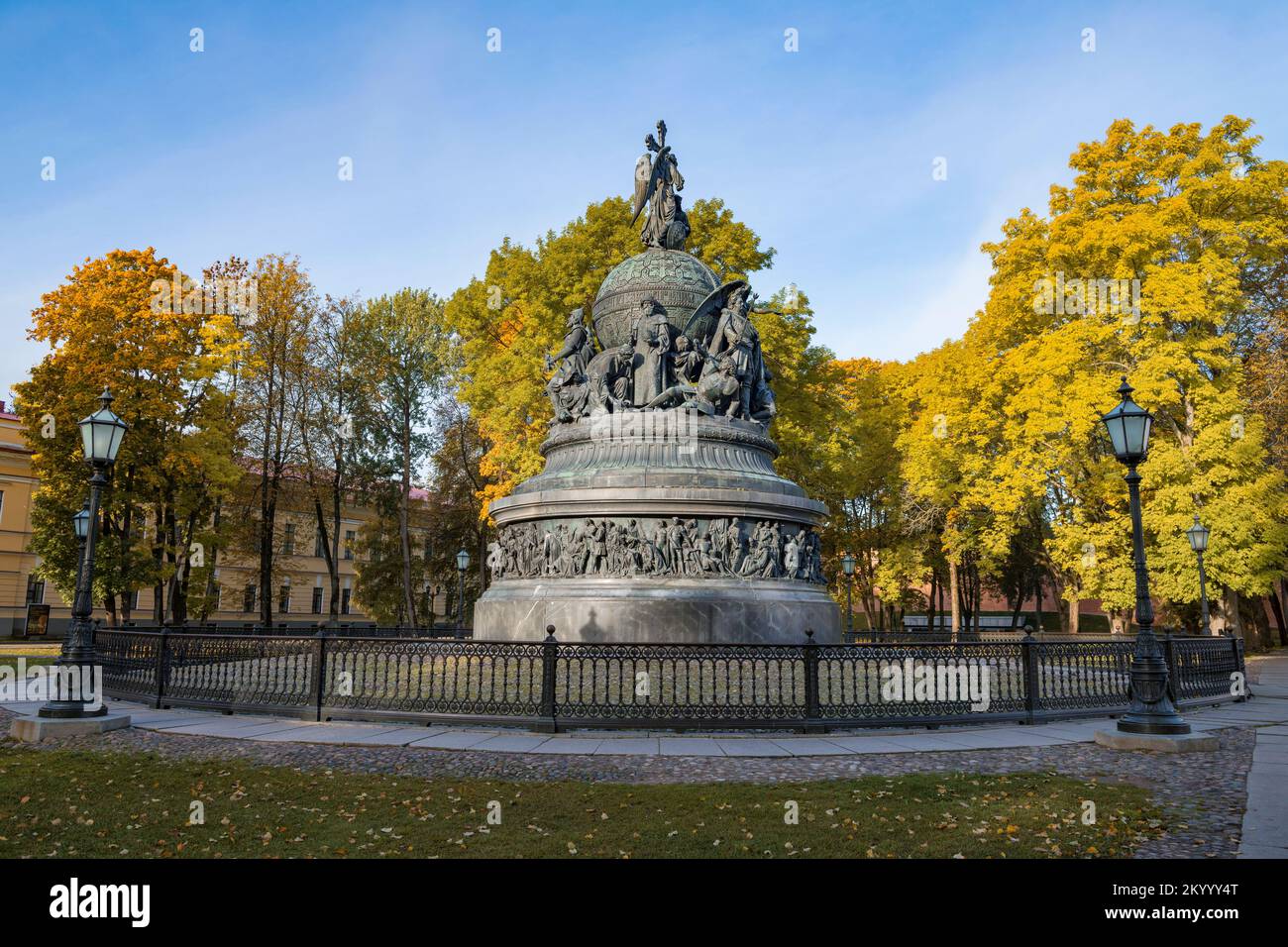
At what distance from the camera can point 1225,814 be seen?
6820 millimetres

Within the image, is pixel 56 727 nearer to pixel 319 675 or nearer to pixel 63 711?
pixel 63 711

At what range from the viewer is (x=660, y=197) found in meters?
23.2

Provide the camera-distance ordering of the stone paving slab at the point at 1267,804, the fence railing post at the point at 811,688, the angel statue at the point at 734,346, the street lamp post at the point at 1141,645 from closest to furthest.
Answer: the stone paving slab at the point at 1267,804 < the street lamp post at the point at 1141,645 < the fence railing post at the point at 811,688 < the angel statue at the point at 734,346

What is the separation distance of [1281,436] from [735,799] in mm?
36467

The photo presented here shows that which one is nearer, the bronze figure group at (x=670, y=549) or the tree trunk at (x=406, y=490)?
the bronze figure group at (x=670, y=549)

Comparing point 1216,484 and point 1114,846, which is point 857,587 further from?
point 1114,846

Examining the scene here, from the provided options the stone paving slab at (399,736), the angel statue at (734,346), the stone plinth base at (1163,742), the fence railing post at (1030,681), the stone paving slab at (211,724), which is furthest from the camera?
the angel statue at (734,346)

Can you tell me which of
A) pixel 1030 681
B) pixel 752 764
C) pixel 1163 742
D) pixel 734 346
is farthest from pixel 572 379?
pixel 1163 742

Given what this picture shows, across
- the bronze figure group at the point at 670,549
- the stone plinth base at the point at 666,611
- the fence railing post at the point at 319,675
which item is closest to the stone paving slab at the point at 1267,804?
the stone plinth base at the point at 666,611

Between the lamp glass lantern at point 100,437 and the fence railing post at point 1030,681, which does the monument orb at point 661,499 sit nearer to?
the fence railing post at point 1030,681

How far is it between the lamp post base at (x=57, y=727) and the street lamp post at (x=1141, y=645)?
46.3ft

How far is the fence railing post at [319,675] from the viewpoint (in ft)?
39.8

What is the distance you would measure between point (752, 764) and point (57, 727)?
9.43 m
